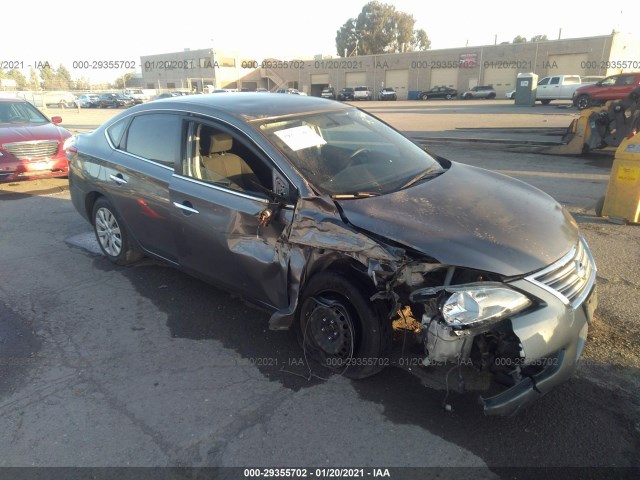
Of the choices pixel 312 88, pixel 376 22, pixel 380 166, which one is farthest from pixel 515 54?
pixel 380 166

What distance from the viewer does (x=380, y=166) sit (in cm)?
359

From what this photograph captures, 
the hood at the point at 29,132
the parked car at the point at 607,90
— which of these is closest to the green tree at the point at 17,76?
the parked car at the point at 607,90

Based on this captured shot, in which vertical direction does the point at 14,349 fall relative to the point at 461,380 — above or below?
below

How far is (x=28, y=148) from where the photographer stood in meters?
8.42

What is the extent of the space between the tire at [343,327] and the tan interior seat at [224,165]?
101 centimetres

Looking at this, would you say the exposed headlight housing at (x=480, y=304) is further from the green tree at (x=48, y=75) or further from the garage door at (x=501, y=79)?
the green tree at (x=48, y=75)

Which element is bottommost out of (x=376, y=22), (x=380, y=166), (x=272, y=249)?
(x=272, y=249)

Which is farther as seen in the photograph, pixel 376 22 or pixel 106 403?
pixel 376 22

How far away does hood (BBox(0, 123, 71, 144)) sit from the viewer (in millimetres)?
8405

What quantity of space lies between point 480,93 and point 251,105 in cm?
4907

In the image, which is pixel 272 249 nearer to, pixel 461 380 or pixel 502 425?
pixel 461 380

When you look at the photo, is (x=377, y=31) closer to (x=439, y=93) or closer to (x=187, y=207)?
(x=439, y=93)

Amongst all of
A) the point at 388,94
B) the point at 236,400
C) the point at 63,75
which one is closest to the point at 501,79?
the point at 388,94

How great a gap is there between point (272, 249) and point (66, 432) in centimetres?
163
